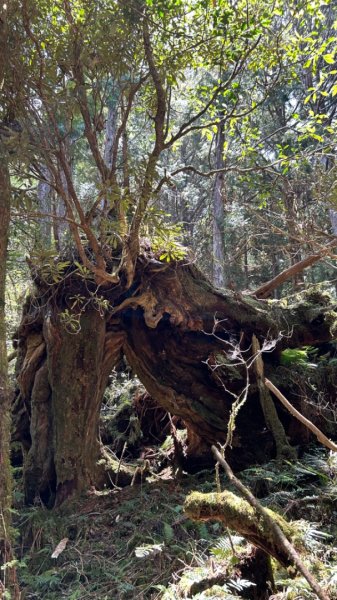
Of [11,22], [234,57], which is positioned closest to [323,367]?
[234,57]

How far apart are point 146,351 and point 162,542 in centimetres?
257

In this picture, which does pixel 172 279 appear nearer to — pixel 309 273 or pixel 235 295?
pixel 235 295

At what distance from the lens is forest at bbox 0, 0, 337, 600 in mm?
3572

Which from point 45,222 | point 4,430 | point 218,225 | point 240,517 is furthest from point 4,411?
point 218,225

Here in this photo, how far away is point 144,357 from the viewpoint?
6363 mm

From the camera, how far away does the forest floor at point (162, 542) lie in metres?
3.10

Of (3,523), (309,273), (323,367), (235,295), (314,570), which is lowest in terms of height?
(314,570)

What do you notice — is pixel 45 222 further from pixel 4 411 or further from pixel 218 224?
pixel 218 224

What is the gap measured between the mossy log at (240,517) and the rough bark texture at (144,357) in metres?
2.93

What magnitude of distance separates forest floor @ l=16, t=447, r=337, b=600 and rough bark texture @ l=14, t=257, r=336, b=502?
0.56 m

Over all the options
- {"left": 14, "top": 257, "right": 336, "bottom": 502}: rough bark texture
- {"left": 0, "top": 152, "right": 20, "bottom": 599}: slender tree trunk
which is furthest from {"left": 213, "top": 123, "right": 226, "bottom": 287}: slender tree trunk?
{"left": 0, "top": 152, "right": 20, "bottom": 599}: slender tree trunk

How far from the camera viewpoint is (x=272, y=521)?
2484 mm

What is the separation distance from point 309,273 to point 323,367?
9385 mm

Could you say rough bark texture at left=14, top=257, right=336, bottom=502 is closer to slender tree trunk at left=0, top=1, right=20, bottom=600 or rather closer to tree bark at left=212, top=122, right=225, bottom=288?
slender tree trunk at left=0, top=1, right=20, bottom=600
